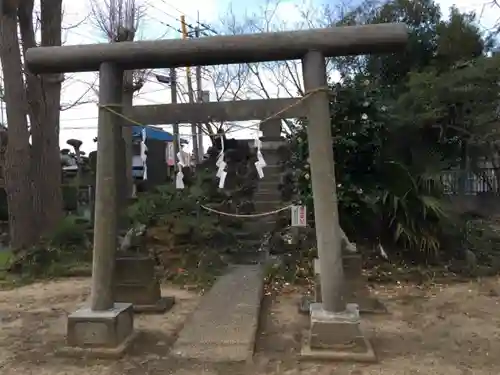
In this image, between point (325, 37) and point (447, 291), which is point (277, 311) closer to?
point (447, 291)

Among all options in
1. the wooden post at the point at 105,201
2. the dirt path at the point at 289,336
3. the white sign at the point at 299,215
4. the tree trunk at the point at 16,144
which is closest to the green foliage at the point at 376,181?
the white sign at the point at 299,215

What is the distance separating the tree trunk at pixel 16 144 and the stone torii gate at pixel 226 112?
4985 mm

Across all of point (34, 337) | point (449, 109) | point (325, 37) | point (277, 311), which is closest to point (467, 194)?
point (449, 109)

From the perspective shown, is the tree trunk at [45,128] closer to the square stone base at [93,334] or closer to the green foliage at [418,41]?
the square stone base at [93,334]

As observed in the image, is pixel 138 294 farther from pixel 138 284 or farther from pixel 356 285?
pixel 356 285

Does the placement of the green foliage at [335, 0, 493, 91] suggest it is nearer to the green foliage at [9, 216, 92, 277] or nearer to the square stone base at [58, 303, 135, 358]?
the green foliage at [9, 216, 92, 277]

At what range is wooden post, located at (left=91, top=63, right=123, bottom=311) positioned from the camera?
4.92 m

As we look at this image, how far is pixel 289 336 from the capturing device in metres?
5.40

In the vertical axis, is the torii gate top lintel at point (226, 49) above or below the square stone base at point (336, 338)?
above

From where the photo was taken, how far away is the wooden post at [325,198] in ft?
15.3

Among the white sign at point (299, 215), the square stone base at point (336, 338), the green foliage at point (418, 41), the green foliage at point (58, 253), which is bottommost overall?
→ the square stone base at point (336, 338)

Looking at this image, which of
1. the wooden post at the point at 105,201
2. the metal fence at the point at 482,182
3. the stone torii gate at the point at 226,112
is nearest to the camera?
the stone torii gate at the point at 226,112

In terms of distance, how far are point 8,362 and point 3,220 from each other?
39.8 feet

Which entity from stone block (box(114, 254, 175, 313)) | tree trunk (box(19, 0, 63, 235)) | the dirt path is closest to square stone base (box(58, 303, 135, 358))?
the dirt path
